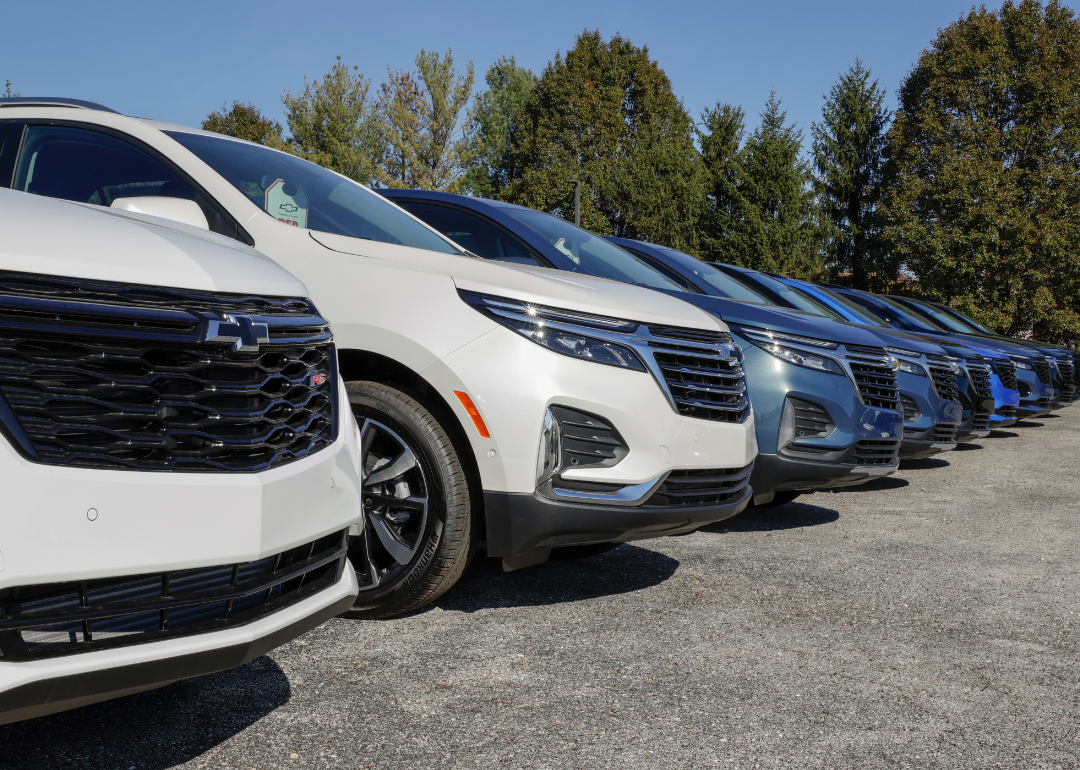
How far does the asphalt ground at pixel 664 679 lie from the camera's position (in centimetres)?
274

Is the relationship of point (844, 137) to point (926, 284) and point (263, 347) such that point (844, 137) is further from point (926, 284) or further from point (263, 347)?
point (263, 347)

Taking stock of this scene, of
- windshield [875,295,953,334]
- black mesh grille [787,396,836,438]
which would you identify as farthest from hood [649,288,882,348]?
windshield [875,295,953,334]

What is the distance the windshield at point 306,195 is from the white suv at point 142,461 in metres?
1.64

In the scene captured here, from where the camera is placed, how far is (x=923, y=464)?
9.92 m

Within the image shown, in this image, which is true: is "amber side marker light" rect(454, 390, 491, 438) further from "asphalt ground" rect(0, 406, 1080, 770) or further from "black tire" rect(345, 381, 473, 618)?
"asphalt ground" rect(0, 406, 1080, 770)

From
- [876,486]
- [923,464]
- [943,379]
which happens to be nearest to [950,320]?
[923,464]

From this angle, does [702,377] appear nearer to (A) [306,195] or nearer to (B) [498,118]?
(A) [306,195]

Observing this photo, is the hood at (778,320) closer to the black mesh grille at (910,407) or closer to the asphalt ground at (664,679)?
the asphalt ground at (664,679)

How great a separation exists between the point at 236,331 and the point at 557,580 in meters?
2.78

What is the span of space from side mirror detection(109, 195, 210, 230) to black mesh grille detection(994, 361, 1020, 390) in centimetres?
1150

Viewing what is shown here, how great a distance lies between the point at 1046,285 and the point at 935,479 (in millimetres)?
22075

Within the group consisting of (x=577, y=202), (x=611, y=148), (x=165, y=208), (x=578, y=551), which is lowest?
(x=578, y=551)

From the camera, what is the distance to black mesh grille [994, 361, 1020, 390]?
1241 cm

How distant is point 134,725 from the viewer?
109 inches
